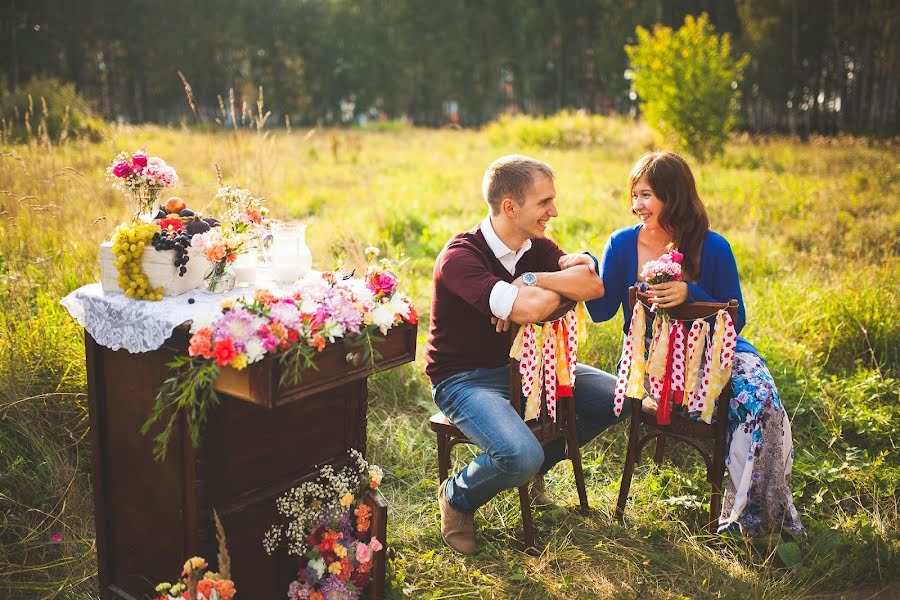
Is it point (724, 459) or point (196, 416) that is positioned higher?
point (196, 416)

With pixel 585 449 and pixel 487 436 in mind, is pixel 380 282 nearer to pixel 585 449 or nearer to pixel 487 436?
pixel 487 436

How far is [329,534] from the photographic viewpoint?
270 centimetres

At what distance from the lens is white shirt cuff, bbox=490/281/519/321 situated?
294 cm

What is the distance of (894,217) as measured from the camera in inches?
321

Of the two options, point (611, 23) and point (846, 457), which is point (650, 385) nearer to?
point (846, 457)

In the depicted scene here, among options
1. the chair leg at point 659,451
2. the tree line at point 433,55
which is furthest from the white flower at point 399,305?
the tree line at point 433,55

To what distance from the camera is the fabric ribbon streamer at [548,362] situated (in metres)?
3.15

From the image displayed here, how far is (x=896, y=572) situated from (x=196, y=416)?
9.41ft

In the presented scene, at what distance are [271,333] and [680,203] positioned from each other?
2086mm

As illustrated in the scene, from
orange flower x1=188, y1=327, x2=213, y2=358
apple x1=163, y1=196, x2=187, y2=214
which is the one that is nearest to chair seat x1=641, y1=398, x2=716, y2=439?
orange flower x1=188, y1=327, x2=213, y2=358

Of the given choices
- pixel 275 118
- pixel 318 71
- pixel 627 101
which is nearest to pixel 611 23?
pixel 627 101

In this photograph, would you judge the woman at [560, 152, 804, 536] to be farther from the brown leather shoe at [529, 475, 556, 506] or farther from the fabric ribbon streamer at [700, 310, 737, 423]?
the brown leather shoe at [529, 475, 556, 506]

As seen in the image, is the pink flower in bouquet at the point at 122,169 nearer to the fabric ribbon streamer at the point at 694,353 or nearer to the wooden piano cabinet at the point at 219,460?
the wooden piano cabinet at the point at 219,460

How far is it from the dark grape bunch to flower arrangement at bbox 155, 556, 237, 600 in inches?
37.2
